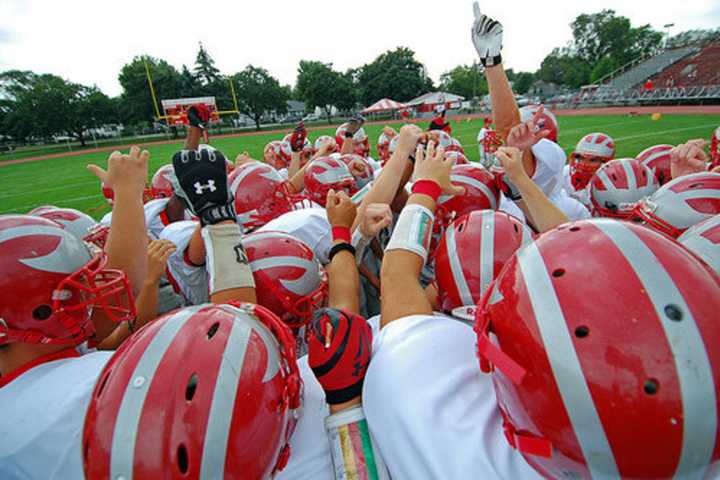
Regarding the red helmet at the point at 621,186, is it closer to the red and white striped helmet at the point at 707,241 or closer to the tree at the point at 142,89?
the red and white striped helmet at the point at 707,241

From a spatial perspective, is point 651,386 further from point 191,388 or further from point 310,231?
point 310,231

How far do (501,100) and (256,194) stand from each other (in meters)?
2.63

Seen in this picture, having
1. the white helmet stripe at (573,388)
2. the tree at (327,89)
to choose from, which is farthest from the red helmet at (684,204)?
the tree at (327,89)

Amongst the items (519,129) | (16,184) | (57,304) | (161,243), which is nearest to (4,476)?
(57,304)

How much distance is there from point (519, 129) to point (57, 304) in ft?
10.9

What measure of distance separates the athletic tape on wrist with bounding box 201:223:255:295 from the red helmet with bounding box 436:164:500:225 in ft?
5.43

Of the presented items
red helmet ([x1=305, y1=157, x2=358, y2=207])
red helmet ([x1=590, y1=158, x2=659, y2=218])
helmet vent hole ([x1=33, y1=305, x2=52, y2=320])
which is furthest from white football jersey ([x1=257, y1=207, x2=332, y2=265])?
red helmet ([x1=590, y1=158, x2=659, y2=218])

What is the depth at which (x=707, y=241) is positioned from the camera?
1.88 m

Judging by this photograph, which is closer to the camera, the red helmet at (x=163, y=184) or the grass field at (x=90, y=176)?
the red helmet at (x=163, y=184)

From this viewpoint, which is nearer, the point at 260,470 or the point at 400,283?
the point at 260,470

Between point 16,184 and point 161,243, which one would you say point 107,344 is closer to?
point 161,243

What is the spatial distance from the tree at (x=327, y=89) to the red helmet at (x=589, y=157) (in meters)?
64.8

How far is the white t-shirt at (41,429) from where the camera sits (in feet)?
4.64

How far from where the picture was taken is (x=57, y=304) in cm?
170
